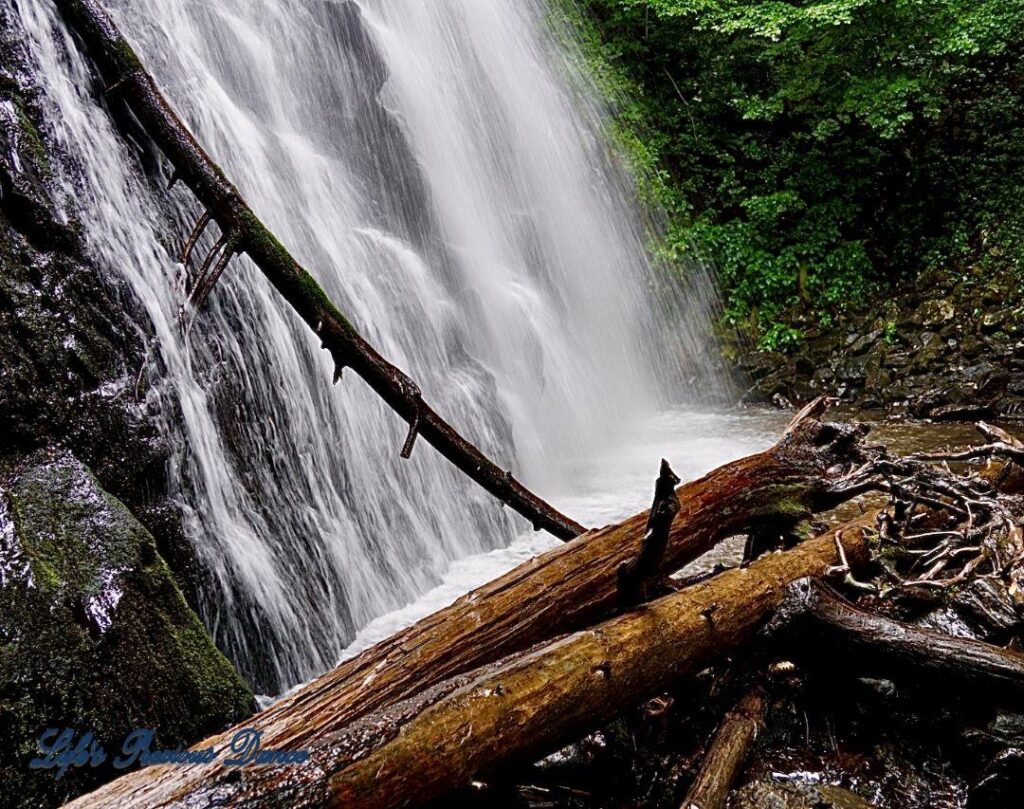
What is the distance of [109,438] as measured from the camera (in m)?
3.52

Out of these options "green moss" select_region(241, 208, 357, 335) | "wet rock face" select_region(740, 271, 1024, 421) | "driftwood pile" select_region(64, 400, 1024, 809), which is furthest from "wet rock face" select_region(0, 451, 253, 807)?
"wet rock face" select_region(740, 271, 1024, 421)

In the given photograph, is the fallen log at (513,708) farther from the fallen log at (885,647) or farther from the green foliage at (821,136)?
the green foliage at (821,136)

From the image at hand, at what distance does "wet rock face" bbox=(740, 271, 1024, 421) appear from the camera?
333 inches

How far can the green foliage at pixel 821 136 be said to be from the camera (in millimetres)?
9367

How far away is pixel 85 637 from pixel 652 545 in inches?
85.4

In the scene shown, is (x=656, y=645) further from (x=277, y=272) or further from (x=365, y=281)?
(x=365, y=281)

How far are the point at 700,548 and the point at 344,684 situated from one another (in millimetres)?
1660

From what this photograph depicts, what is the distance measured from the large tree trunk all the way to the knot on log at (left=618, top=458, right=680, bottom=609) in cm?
27

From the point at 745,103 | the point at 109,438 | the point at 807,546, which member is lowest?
the point at 807,546

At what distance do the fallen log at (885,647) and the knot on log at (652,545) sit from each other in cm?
58

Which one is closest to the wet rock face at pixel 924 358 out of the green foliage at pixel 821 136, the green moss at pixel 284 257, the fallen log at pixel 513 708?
the green foliage at pixel 821 136

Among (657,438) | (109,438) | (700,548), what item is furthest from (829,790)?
(657,438)

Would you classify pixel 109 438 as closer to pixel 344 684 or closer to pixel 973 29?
pixel 344 684

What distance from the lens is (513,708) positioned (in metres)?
1.79
